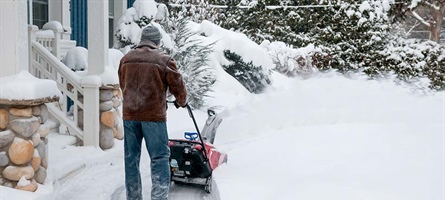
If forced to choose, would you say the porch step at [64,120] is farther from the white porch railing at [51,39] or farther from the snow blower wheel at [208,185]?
the snow blower wheel at [208,185]

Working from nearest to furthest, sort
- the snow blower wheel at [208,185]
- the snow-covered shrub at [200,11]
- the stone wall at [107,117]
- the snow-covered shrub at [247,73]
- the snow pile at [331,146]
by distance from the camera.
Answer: the snow blower wheel at [208,185], the snow pile at [331,146], the stone wall at [107,117], the snow-covered shrub at [247,73], the snow-covered shrub at [200,11]

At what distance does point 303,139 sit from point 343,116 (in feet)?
9.94

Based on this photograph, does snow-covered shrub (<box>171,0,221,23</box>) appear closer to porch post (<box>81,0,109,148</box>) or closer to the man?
porch post (<box>81,0,109,148</box>)

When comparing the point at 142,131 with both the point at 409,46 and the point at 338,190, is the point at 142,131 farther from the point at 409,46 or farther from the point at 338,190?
the point at 409,46

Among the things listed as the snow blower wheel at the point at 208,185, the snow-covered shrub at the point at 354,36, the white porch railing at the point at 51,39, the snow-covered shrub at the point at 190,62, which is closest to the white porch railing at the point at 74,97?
the white porch railing at the point at 51,39

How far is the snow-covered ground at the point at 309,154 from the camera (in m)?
5.14

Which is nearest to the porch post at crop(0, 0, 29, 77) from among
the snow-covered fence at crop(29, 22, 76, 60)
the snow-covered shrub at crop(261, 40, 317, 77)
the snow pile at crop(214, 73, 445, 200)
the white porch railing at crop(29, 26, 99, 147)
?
the white porch railing at crop(29, 26, 99, 147)

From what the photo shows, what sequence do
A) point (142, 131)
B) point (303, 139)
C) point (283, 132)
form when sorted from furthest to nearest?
point (283, 132) → point (303, 139) → point (142, 131)

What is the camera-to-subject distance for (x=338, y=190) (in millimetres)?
5199

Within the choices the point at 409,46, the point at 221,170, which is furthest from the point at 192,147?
the point at 409,46

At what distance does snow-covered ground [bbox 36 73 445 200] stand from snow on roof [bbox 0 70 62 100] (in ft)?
3.59

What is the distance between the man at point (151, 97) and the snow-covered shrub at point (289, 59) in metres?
12.3

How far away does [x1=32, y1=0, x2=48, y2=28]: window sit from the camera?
8.31 metres

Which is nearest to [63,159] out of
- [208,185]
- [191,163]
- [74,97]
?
[74,97]
